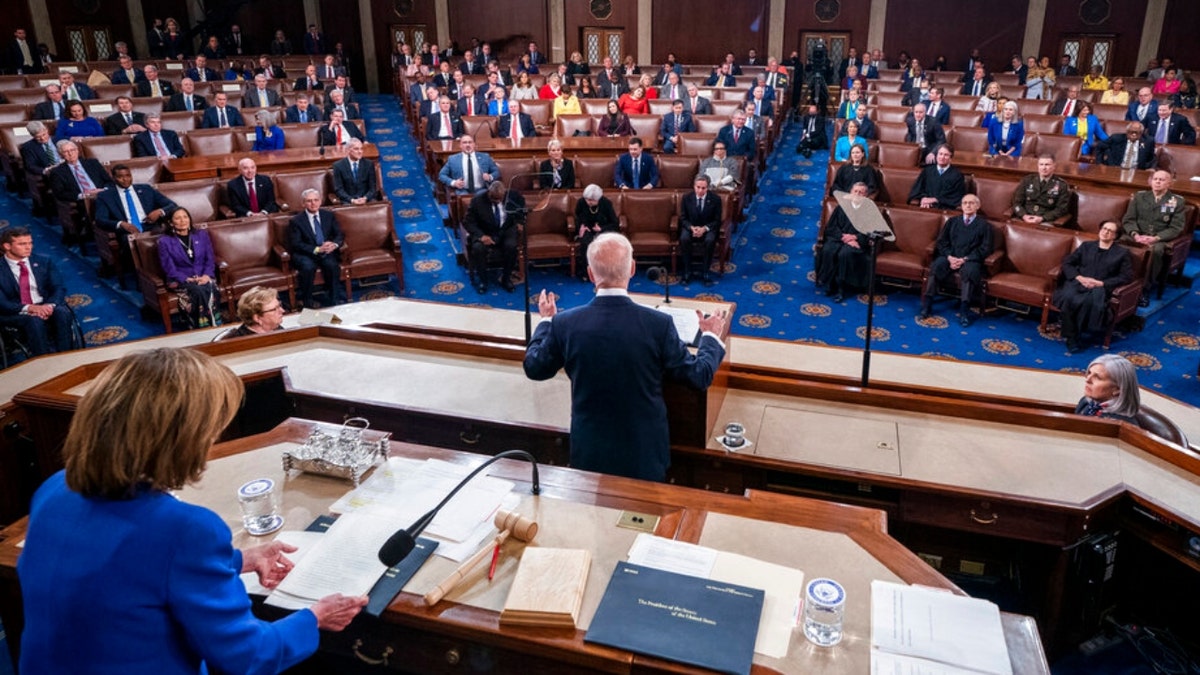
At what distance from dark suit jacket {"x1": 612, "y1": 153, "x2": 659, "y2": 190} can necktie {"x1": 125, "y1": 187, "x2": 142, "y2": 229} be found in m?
4.26

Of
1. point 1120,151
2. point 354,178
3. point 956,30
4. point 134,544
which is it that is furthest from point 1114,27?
point 134,544

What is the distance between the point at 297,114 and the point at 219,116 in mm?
901

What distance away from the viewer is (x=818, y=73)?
587 inches

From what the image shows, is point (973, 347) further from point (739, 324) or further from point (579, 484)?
point (579, 484)

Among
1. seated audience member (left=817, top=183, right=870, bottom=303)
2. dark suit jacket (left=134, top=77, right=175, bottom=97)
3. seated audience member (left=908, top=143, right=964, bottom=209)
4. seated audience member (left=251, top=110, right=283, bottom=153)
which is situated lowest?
seated audience member (left=817, top=183, right=870, bottom=303)

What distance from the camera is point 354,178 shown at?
26.6 feet

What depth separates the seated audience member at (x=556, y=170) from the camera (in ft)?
26.7

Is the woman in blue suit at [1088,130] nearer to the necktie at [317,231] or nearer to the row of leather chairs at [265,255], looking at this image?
the row of leather chairs at [265,255]

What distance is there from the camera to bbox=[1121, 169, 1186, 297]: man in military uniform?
267 inches

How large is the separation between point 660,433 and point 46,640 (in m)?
1.80

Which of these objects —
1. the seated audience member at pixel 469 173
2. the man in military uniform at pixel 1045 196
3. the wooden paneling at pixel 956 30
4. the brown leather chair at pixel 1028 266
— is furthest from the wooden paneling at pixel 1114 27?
the seated audience member at pixel 469 173

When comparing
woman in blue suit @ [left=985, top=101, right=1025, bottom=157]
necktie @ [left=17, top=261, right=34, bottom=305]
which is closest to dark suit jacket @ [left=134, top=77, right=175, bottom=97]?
necktie @ [left=17, top=261, right=34, bottom=305]

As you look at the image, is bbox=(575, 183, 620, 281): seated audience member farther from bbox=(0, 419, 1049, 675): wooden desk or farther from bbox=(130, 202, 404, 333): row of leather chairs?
bbox=(0, 419, 1049, 675): wooden desk

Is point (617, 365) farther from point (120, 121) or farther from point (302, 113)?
point (302, 113)
